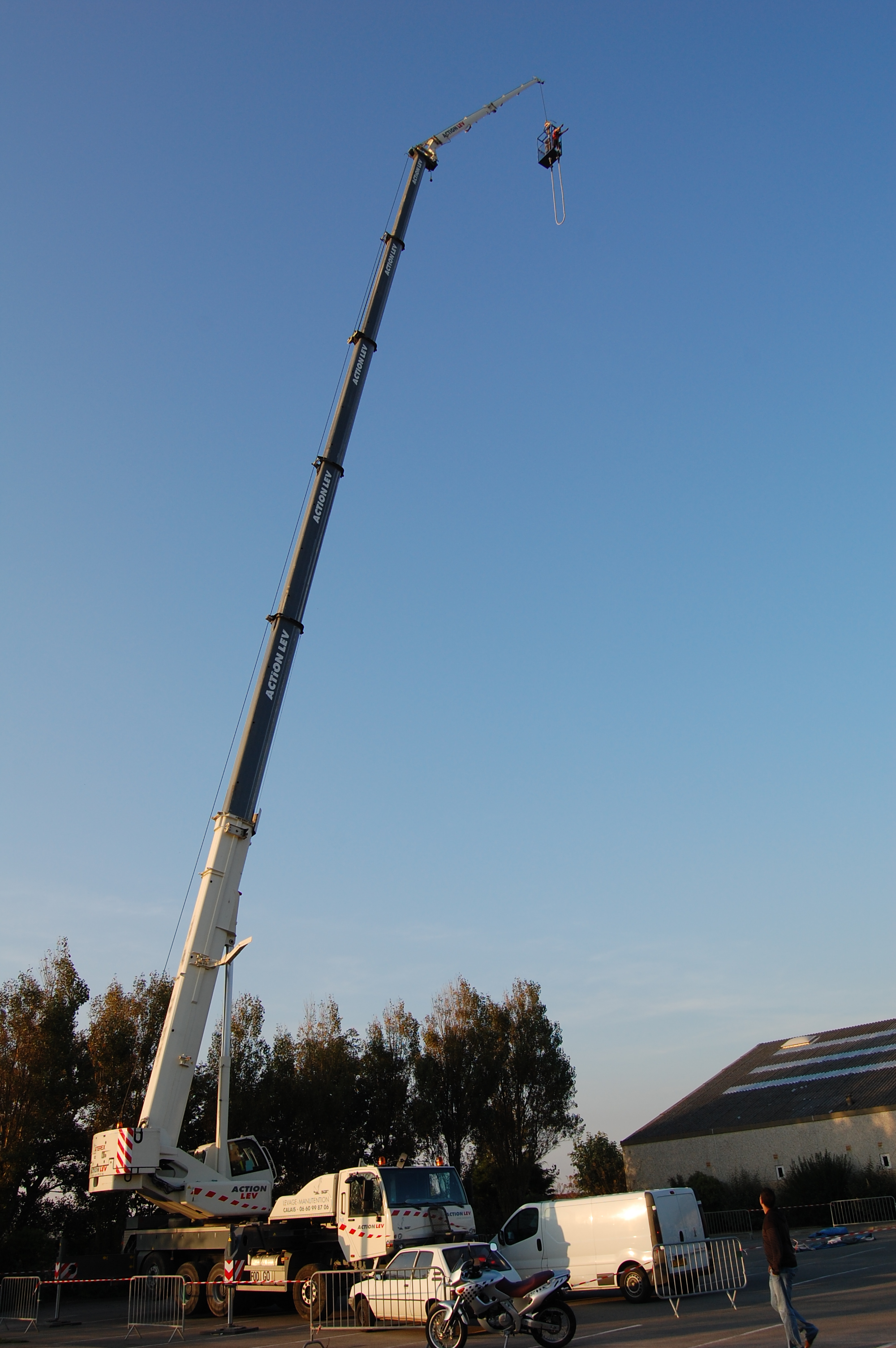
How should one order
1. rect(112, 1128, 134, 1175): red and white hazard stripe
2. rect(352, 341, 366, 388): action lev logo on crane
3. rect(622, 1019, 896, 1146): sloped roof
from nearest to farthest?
rect(112, 1128, 134, 1175): red and white hazard stripe < rect(352, 341, 366, 388): action lev logo on crane < rect(622, 1019, 896, 1146): sloped roof

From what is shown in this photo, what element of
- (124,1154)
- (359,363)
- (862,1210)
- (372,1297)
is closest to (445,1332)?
(372,1297)

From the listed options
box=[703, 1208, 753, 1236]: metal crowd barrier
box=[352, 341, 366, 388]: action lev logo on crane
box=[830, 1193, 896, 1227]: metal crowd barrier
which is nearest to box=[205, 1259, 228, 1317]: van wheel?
box=[352, 341, 366, 388]: action lev logo on crane

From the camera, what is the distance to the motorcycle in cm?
1209

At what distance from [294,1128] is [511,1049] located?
11.3 meters

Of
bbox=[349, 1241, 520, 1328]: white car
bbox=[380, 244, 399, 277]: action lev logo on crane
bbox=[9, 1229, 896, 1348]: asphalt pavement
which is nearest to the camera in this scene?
bbox=[9, 1229, 896, 1348]: asphalt pavement

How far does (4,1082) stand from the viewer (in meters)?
31.1

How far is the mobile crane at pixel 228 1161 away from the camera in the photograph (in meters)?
17.3

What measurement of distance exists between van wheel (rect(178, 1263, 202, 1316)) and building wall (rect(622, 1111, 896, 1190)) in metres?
30.5

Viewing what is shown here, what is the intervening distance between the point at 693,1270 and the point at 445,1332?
6179 millimetres

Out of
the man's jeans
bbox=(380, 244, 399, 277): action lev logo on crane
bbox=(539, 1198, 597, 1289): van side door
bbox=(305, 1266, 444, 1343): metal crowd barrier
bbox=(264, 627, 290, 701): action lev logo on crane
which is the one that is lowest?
the man's jeans

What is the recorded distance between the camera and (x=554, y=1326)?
12148 millimetres

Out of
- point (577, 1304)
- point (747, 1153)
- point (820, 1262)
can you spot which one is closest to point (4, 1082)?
point (577, 1304)

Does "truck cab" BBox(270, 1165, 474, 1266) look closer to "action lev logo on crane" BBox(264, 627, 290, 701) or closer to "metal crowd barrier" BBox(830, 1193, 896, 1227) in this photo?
"action lev logo on crane" BBox(264, 627, 290, 701)

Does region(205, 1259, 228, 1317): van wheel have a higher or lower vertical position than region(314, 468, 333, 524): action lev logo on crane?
lower
